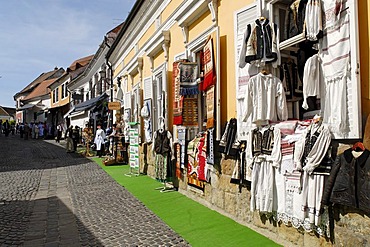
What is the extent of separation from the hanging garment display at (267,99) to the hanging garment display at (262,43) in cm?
21

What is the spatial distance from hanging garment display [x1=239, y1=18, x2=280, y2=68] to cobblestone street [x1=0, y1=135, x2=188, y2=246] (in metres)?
2.58

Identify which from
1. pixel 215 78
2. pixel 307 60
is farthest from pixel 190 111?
pixel 307 60

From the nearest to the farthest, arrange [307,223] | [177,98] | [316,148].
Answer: [316,148]
[307,223]
[177,98]

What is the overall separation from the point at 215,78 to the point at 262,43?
1602mm

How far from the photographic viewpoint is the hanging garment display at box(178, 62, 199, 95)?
732 cm

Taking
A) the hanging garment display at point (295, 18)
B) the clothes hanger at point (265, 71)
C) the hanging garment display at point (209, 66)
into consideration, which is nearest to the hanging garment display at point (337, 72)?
the hanging garment display at point (295, 18)

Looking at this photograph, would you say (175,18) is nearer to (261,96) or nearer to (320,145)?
(261,96)

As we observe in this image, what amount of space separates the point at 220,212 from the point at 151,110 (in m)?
5.13

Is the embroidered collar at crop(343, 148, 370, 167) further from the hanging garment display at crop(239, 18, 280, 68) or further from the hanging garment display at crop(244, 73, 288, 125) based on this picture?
the hanging garment display at crop(239, 18, 280, 68)

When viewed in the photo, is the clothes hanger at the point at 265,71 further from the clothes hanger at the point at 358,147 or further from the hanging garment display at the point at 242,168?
the clothes hanger at the point at 358,147

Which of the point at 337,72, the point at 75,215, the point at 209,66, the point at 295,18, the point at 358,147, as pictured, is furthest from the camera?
the point at 75,215

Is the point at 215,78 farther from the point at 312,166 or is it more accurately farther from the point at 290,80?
the point at 312,166

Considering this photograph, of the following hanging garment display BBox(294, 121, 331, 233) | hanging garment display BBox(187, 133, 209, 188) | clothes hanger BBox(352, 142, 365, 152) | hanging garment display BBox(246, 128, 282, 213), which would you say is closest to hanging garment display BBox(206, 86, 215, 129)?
hanging garment display BBox(187, 133, 209, 188)

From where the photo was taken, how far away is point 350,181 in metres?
3.22
